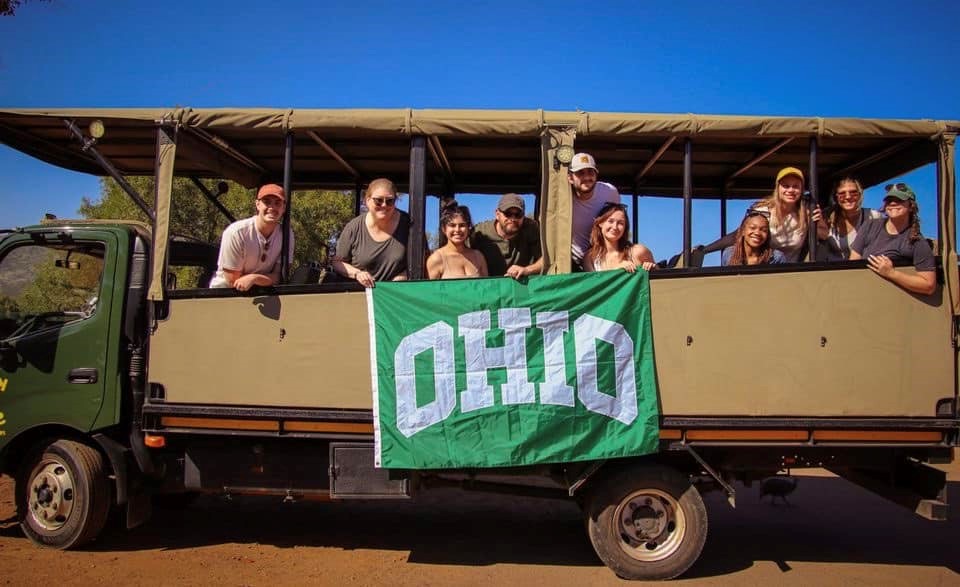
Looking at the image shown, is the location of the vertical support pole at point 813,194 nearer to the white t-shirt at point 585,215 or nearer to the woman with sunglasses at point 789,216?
the woman with sunglasses at point 789,216

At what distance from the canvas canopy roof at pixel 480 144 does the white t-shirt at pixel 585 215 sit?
1.35ft

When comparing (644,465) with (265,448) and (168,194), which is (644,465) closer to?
(265,448)

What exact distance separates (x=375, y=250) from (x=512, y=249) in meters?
1.11

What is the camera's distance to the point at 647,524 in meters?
4.72

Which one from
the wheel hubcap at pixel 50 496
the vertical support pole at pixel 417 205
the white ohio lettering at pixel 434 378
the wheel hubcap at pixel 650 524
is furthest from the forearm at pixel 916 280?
the wheel hubcap at pixel 50 496

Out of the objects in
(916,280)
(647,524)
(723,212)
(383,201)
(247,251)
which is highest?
(723,212)

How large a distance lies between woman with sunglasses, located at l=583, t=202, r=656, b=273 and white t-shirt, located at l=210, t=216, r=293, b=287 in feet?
7.29

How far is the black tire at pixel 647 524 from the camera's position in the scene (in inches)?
183

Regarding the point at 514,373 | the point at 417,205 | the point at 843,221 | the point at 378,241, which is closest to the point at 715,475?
the point at 514,373

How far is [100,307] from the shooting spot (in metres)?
5.02

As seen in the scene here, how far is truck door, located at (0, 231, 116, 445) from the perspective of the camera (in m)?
4.93

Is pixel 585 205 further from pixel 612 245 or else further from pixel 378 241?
pixel 378 241

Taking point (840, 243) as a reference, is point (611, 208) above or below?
above

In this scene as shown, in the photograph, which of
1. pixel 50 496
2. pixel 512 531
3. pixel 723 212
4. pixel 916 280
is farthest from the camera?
pixel 723 212
